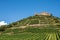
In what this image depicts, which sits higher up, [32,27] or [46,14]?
[46,14]

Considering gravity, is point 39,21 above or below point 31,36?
above

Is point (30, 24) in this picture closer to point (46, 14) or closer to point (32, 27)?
point (32, 27)

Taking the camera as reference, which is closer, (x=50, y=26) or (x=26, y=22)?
(x=50, y=26)

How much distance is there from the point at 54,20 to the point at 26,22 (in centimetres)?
1425

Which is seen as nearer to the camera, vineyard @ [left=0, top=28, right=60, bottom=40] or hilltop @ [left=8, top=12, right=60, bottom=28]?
vineyard @ [left=0, top=28, right=60, bottom=40]

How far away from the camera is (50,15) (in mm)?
118625

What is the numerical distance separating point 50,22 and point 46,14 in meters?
14.9

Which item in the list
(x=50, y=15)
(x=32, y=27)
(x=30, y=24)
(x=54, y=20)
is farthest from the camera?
(x=50, y=15)

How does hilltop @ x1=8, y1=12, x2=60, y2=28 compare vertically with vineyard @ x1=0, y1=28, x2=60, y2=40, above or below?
above

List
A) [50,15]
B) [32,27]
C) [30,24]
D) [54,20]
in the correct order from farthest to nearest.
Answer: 1. [50,15]
2. [54,20]
3. [30,24]
4. [32,27]

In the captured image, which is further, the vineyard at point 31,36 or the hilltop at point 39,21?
the hilltop at point 39,21

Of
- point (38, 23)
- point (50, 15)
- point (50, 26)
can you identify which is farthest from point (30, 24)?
point (50, 15)

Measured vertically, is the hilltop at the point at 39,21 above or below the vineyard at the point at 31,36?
above

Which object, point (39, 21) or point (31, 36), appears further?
point (39, 21)
